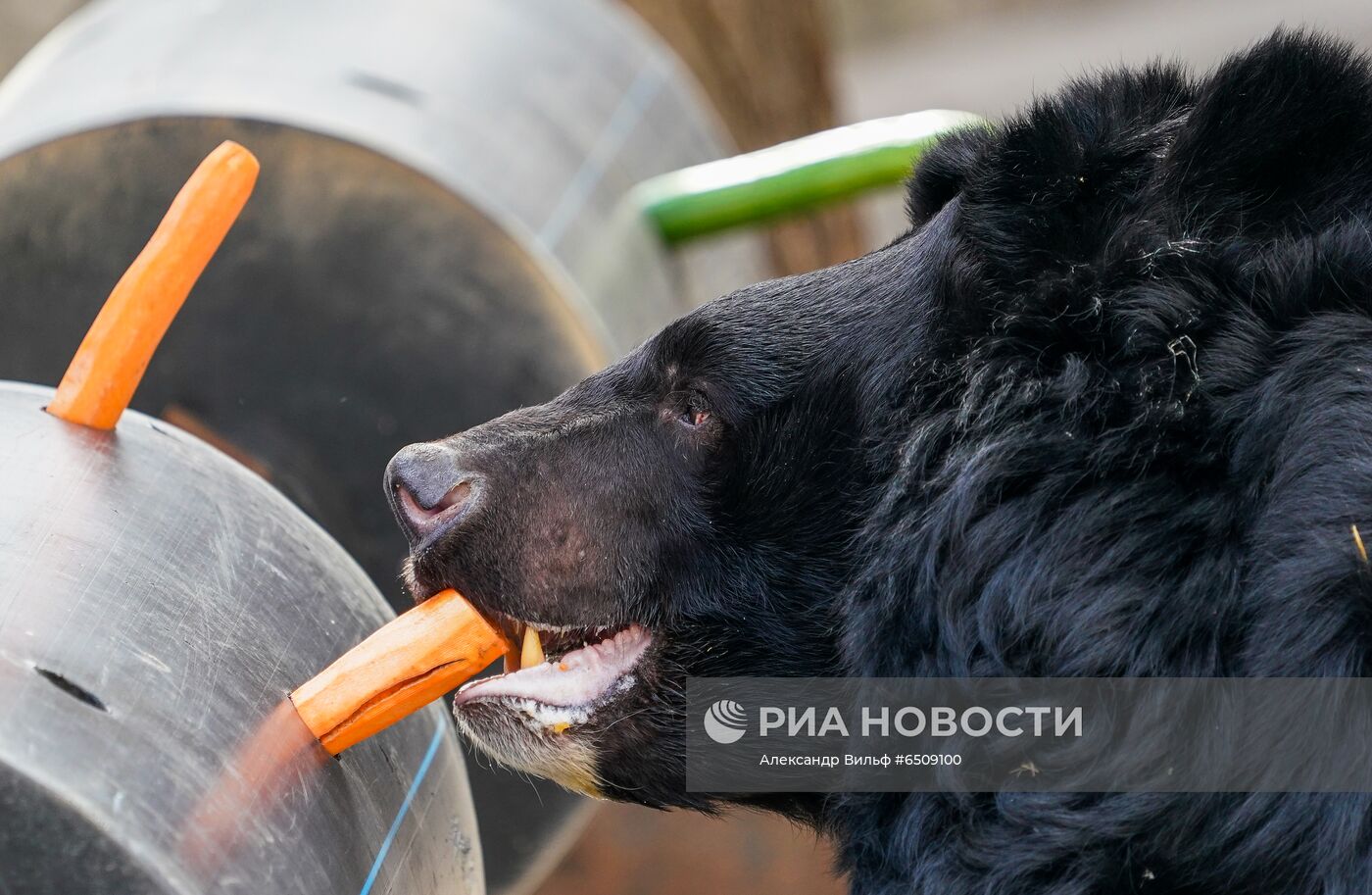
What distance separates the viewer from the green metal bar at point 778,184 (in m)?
3.91

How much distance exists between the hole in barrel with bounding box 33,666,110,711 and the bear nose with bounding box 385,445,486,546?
0.76 meters

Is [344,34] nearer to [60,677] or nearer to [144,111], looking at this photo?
[144,111]

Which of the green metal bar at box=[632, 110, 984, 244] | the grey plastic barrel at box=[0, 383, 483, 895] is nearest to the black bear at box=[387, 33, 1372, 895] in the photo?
the grey plastic barrel at box=[0, 383, 483, 895]

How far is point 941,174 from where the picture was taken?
241 centimetres

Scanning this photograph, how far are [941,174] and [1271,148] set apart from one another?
2.06 ft

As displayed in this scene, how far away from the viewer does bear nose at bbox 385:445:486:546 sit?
7.17 feet

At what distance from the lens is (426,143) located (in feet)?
10.3

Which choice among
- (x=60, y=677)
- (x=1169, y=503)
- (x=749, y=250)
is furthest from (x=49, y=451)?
(x=749, y=250)

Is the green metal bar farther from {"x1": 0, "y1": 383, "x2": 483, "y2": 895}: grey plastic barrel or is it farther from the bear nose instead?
{"x1": 0, "y1": 383, "x2": 483, "y2": 895}: grey plastic barrel

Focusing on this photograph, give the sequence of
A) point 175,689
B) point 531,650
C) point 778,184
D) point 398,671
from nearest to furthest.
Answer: point 175,689 < point 398,671 < point 531,650 < point 778,184

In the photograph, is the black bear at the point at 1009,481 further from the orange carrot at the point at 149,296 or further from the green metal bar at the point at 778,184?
the green metal bar at the point at 778,184

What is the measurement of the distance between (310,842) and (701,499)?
0.81 metres

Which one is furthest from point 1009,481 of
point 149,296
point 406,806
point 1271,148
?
point 149,296

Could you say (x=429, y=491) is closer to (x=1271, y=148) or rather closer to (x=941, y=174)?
(x=941, y=174)
